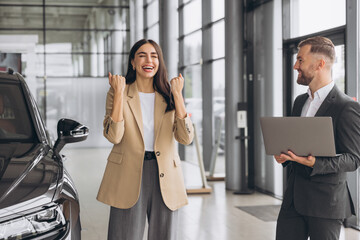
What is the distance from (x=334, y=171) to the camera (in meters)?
2.53

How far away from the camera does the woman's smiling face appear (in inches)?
107

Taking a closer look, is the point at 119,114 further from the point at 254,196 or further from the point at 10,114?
the point at 254,196

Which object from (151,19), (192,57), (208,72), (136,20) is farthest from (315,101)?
(136,20)

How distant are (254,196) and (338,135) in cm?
542

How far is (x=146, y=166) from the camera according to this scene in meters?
2.72

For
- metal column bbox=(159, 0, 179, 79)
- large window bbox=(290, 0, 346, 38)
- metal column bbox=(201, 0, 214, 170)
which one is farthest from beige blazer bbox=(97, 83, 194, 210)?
metal column bbox=(159, 0, 179, 79)

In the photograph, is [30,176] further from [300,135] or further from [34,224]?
[300,135]

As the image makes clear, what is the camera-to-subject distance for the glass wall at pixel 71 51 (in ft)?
59.7

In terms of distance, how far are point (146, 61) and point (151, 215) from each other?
0.77 m

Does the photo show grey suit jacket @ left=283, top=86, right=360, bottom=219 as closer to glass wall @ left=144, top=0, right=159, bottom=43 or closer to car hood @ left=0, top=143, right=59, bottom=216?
car hood @ left=0, top=143, right=59, bottom=216

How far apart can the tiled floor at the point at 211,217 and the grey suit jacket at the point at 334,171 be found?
266cm

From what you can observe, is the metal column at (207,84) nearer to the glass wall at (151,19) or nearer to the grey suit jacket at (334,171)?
the glass wall at (151,19)

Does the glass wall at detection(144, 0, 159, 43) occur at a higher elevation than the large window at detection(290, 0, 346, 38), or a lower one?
higher

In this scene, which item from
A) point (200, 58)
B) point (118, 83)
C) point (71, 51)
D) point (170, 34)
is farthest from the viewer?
point (71, 51)
